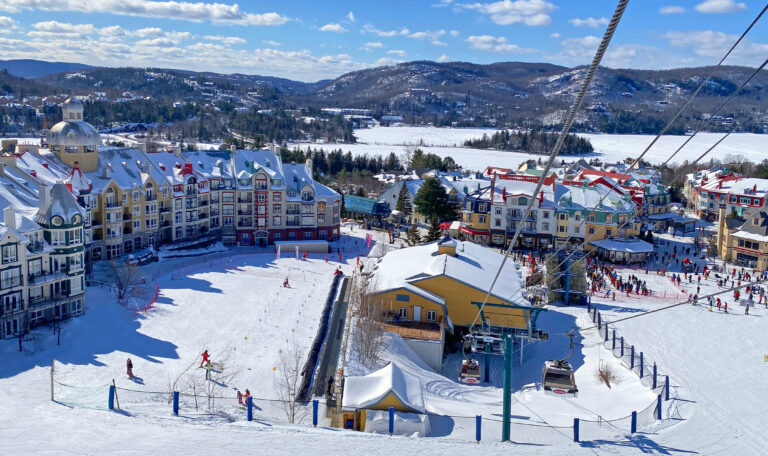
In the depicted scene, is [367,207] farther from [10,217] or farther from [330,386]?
[330,386]

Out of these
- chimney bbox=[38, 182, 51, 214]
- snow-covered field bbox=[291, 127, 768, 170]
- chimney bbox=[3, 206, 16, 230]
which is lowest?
chimney bbox=[3, 206, 16, 230]

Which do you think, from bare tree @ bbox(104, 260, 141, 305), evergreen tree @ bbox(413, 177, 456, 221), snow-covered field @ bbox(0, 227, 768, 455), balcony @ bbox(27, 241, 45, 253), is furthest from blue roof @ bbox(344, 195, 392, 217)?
balcony @ bbox(27, 241, 45, 253)

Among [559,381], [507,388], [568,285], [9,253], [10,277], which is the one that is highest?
[9,253]

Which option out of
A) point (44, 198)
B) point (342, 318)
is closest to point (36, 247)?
point (44, 198)

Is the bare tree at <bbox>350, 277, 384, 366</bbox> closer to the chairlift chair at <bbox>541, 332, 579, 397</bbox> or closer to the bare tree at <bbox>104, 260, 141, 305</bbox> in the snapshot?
the chairlift chair at <bbox>541, 332, 579, 397</bbox>

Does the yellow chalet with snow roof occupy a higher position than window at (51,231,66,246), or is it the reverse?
window at (51,231,66,246)

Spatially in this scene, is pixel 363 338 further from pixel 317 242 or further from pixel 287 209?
pixel 287 209

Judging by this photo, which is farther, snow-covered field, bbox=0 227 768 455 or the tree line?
the tree line
